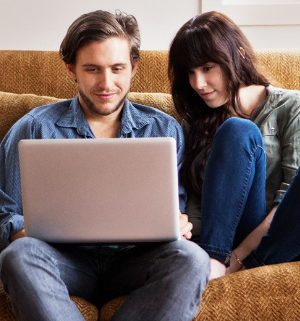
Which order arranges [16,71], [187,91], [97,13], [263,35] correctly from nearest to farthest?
[97,13] → [187,91] → [16,71] → [263,35]

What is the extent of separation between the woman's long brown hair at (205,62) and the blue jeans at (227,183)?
0.72ft

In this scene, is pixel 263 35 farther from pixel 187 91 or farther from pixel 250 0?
pixel 187 91

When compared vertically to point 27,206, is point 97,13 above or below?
above

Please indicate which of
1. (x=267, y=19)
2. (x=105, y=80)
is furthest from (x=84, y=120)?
(x=267, y=19)

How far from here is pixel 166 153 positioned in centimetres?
127

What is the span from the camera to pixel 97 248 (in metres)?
1.53

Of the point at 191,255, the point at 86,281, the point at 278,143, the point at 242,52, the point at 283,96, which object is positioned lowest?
the point at 86,281

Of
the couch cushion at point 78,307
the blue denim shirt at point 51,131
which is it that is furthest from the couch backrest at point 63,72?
the couch cushion at point 78,307

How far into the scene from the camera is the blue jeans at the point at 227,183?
1.50 meters

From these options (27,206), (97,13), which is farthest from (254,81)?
(27,206)

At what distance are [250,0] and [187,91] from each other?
67cm

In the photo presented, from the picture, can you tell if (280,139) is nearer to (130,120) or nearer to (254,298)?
(130,120)

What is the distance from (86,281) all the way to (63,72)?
0.81 m

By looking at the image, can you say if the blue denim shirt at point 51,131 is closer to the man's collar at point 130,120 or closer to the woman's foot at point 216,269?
the man's collar at point 130,120
